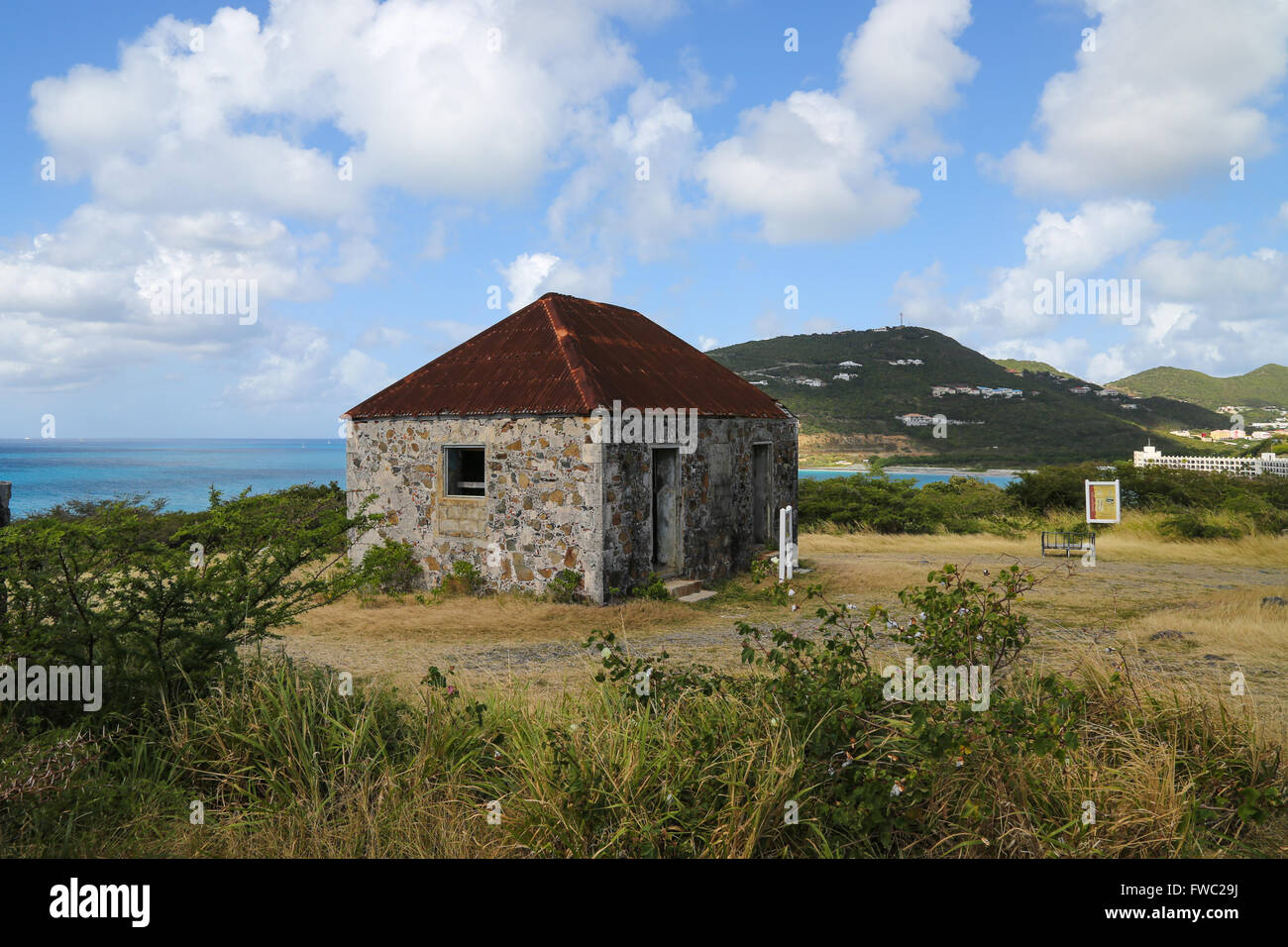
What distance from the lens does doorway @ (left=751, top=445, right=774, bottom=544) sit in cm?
1548

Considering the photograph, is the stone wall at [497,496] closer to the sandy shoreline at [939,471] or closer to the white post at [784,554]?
the white post at [784,554]

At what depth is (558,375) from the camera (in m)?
12.2

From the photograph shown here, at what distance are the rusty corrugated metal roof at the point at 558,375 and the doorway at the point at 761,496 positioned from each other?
0.80 metres

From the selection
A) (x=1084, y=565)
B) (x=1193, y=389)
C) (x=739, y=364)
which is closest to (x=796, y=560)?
(x=1084, y=565)

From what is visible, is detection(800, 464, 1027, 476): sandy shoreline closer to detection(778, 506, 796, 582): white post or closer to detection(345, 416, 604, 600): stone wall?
detection(778, 506, 796, 582): white post

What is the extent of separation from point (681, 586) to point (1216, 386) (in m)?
119

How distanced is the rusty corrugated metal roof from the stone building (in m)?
0.03

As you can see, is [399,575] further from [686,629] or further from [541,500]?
[686,629]

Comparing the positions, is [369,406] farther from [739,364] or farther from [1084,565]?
[739,364]

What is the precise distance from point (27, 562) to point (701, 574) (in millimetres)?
9579

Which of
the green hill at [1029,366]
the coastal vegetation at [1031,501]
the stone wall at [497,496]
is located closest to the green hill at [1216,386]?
the green hill at [1029,366]

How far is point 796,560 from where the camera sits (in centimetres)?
1534

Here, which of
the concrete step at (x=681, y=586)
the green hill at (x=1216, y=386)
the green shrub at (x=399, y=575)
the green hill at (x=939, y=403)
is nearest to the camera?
the concrete step at (x=681, y=586)

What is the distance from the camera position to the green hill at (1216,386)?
99.5m
